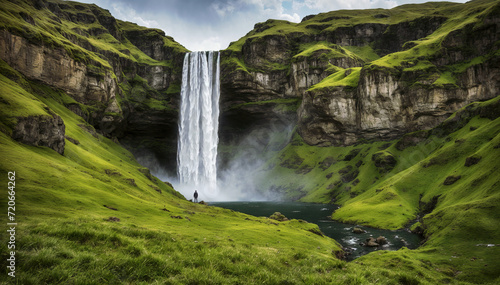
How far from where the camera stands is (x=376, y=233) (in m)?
65.1

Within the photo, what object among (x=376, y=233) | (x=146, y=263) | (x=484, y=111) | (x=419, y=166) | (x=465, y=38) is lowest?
(x=376, y=233)

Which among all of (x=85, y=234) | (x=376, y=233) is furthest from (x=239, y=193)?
(x=85, y=234)

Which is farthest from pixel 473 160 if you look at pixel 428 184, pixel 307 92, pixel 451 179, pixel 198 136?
pixel 198 136

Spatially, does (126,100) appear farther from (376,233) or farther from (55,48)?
(376,233)

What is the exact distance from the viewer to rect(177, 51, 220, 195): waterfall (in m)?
165

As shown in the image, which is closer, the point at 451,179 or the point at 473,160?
the point at 473,160

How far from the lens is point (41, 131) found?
192 ft

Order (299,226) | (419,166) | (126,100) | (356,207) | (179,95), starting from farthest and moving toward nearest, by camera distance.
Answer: (179,95) < (126,100) < (419,166) < (356,207) < (299,226)

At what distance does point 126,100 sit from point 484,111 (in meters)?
164

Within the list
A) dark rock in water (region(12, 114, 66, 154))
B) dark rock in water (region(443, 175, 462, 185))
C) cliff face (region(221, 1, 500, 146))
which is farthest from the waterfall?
dark rock in water (region(443, 175, 462, 185))

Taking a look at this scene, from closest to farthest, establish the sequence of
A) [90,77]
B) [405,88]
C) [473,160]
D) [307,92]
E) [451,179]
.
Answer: [473,160], [451,179], [90,77], [405,88], [307,92]

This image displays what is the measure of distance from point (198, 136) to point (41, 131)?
109 metres

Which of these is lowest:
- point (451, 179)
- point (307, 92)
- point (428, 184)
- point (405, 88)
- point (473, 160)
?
point (428, 184)

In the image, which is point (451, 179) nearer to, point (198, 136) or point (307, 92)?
point (307, 92)
